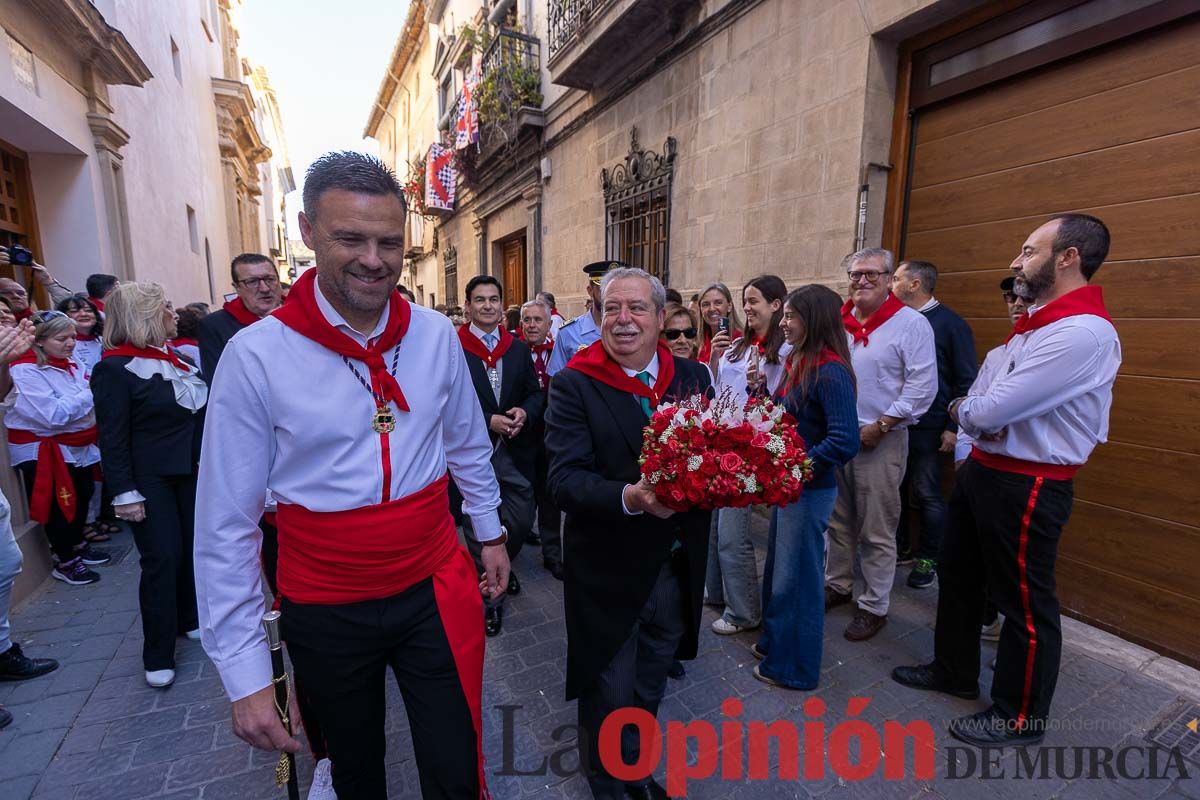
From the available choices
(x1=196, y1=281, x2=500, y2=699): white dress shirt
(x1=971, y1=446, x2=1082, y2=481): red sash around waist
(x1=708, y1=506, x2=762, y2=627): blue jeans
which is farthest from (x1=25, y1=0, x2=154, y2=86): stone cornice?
(x1=971, y1=446, x2=1082, y2=481): red sash around waist

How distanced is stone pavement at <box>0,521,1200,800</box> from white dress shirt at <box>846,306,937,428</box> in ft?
4.71

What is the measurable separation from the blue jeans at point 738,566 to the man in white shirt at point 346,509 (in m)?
2.05

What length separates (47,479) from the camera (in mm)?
4137

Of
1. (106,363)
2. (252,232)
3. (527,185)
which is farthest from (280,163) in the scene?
(106,363)

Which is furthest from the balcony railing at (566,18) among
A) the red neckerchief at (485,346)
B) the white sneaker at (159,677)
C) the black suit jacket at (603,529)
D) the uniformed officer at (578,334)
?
the white sneaker at (159,677)

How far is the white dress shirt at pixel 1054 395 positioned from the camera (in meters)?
2.36

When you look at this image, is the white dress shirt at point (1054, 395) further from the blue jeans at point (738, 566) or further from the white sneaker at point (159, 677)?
the white sneaker at point (159, 677)

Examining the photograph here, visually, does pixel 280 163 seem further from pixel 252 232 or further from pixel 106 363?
pixel 106 363

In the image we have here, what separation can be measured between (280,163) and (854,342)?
54893mm

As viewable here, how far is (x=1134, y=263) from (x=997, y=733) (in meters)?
2.82

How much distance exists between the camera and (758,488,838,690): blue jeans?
9.48ft

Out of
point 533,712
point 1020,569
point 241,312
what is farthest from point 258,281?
point 1020,569

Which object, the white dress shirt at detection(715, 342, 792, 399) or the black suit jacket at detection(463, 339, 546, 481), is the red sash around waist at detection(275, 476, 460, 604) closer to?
the white dress shirt at detection(715, 342, 792, 399)

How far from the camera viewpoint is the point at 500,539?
88.0 inches
